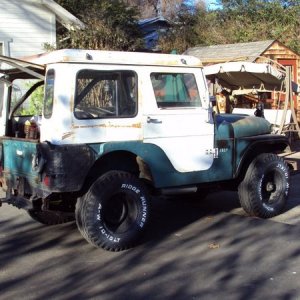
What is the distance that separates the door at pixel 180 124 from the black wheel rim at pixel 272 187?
1206 mm

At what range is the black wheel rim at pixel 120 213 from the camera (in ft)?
19.5

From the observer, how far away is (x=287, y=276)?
203 inches

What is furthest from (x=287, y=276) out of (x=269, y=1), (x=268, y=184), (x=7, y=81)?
(x=269, y=1)

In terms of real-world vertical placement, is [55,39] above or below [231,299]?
above

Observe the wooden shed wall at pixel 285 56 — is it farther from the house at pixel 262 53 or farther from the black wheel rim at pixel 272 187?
the black wheel rim at pixel 272 187

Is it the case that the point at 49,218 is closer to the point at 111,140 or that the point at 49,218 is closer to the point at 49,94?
the point at 111,140

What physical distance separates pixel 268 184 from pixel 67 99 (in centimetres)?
327

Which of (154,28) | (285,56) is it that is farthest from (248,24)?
(154,28)

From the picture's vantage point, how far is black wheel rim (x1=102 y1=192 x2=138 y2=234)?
5.93 metres

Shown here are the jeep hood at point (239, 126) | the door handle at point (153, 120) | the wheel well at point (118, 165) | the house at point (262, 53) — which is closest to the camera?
the wheel well at point (118, 165)

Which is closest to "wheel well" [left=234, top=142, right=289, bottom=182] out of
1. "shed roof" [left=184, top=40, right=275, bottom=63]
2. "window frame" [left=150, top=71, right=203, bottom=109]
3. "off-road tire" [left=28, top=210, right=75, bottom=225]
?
"window frame" [left=150, top=71, right=203, bottom=109]

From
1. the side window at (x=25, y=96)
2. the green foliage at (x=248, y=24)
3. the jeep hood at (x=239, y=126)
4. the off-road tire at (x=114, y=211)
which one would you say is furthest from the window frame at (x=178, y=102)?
the green foliage at (x=248, y=24)

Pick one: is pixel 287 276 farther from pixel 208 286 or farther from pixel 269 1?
pixel 269 1

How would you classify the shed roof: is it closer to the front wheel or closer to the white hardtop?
the front wheel
